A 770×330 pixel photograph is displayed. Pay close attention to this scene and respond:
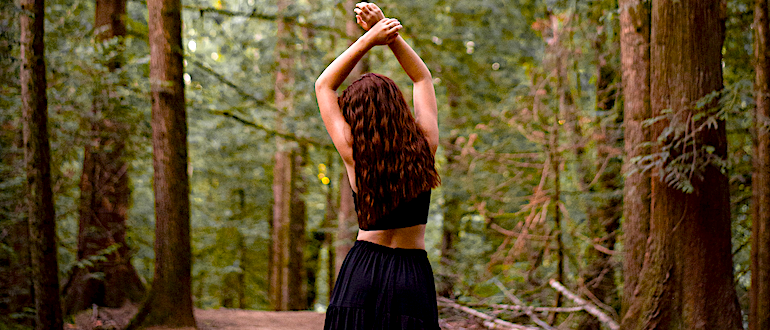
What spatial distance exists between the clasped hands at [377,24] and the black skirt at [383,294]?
930mm

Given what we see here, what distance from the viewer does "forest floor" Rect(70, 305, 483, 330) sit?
7.10 m

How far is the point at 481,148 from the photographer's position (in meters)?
11.6

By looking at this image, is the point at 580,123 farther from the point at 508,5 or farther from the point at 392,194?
the point at 392,194

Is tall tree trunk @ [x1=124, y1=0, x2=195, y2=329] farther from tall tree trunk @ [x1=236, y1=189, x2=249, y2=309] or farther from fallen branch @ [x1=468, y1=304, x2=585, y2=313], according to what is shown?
tall tree trunk @ [x1=236, y1=189, x2=249, y2=309]

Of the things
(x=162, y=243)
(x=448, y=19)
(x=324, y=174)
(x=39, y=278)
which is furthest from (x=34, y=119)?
(x=324, y=174)

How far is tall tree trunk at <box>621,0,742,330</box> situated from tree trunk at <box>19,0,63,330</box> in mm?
5412

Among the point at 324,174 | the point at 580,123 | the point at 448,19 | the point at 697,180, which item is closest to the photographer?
the point at 697,180

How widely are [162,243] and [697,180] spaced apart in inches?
215

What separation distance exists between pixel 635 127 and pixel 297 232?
10997mm

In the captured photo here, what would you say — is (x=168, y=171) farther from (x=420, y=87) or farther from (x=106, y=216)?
(x=420, y=87)

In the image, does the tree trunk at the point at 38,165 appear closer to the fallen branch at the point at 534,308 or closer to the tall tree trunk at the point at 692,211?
the fallen branch at the point at 534,308

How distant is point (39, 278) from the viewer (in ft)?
17.5

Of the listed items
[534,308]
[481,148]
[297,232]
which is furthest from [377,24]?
[297,232]

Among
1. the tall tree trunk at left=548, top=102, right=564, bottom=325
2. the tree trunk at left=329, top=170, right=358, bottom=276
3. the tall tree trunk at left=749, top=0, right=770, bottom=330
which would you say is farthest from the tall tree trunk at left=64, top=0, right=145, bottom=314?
the tall tree trunk at left=749, top=0, right=770, bottom=330
